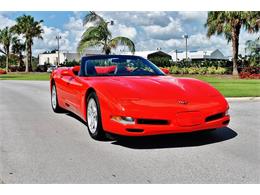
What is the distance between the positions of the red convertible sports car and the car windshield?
81 millimetres

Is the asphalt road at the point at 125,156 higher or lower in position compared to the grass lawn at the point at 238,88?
lower

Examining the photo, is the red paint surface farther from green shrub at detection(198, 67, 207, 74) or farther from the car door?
green shrub at detection(198, 67, 207, 74)

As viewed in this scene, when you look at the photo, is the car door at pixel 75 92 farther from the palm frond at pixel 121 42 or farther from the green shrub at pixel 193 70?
the green shrub at pixel 193 70

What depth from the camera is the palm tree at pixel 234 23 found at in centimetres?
3062

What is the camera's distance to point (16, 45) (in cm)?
7044

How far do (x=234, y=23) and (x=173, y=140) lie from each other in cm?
2842

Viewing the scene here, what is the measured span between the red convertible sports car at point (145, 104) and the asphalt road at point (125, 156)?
29 cm

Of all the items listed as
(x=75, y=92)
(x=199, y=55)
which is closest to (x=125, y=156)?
(x=75, y=92)

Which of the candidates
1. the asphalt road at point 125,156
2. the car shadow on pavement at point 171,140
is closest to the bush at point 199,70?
the asphalt road at point 125,156

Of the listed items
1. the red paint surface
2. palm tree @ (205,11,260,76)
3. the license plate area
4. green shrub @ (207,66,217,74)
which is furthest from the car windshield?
green shrub @ (207,66,217,74)

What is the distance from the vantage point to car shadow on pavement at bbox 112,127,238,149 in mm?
5293

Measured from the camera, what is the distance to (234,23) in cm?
3197
